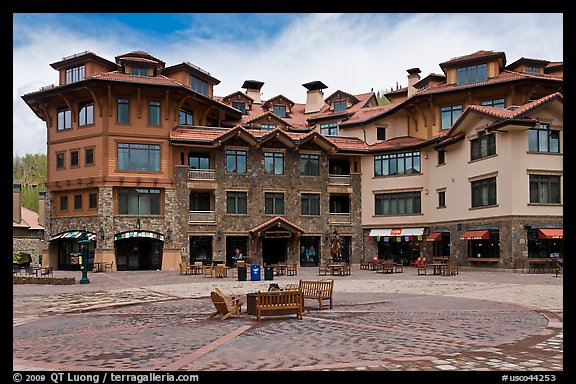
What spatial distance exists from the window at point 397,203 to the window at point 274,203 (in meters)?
8.22

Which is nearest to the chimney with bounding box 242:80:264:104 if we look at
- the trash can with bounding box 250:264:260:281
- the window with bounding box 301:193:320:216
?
the window with bounding box 301:193:320:216

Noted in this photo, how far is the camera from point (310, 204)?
147 ft

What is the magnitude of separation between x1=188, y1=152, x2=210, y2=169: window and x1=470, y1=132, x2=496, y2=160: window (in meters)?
20.6

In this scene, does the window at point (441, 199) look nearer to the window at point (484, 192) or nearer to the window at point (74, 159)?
the window at point (484, 192)

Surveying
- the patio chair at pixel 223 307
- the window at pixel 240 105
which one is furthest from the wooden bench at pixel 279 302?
the window at pixel 240 105

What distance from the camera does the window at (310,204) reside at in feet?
146

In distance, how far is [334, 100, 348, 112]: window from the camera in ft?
176

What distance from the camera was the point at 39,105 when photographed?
4312 centimetres

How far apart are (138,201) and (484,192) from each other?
2557 cm

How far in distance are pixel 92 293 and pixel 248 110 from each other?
34.2 m

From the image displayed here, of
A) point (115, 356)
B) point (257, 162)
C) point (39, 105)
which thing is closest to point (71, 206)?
point (39, 105)

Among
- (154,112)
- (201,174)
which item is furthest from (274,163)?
(154,112)
